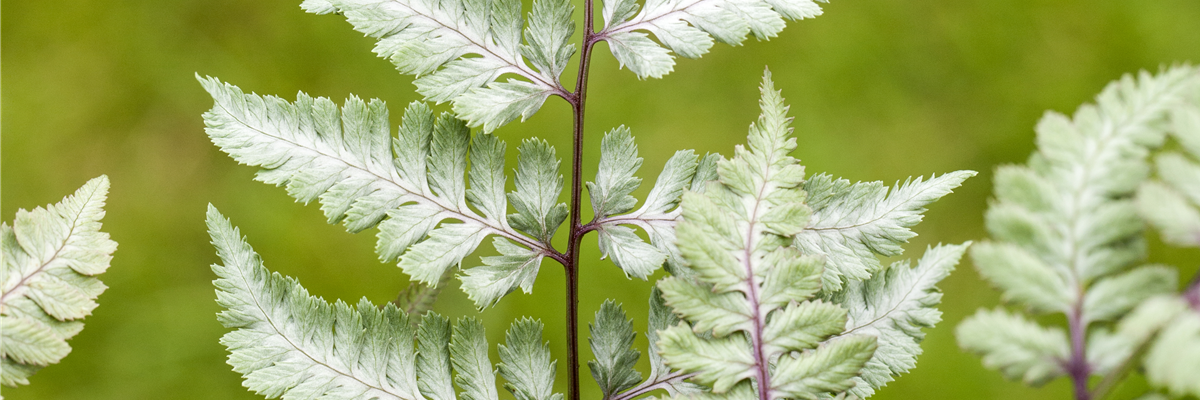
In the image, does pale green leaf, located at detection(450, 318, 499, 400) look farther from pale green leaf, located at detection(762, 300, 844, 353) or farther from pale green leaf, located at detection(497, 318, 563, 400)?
pale green leaf, located at detection(762, 300, 844, 353)

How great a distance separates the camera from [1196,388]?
0.70 metres

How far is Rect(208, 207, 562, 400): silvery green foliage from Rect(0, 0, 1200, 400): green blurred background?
197 cm

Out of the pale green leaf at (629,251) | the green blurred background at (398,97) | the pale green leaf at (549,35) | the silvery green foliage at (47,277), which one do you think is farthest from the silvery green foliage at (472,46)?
the green blurred background at (398,97)

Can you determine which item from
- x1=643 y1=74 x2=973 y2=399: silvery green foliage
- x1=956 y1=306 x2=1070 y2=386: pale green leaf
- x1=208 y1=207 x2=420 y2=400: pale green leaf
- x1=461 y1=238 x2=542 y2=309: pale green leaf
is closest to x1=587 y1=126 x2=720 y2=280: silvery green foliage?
x1=461 y1=238 x2=542 y2=309: pale green leaf

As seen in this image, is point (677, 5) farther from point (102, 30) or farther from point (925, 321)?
point (102, 30)

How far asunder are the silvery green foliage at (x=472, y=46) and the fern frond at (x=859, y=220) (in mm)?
499

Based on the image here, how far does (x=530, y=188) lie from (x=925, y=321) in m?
0.71

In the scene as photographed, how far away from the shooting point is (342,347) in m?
1.26

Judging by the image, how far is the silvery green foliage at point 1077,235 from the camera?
0.79 meters

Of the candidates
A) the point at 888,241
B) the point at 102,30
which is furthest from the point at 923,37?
the point at 102,30

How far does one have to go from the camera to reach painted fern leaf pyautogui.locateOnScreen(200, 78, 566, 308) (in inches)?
49.0

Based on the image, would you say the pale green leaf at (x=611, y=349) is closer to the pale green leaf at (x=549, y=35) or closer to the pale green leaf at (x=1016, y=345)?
the pale green leaf at (x=549, y=35)

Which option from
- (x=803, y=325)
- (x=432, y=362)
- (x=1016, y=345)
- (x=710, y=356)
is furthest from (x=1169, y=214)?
(x=432, y=362)

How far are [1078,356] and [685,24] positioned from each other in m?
0.77
